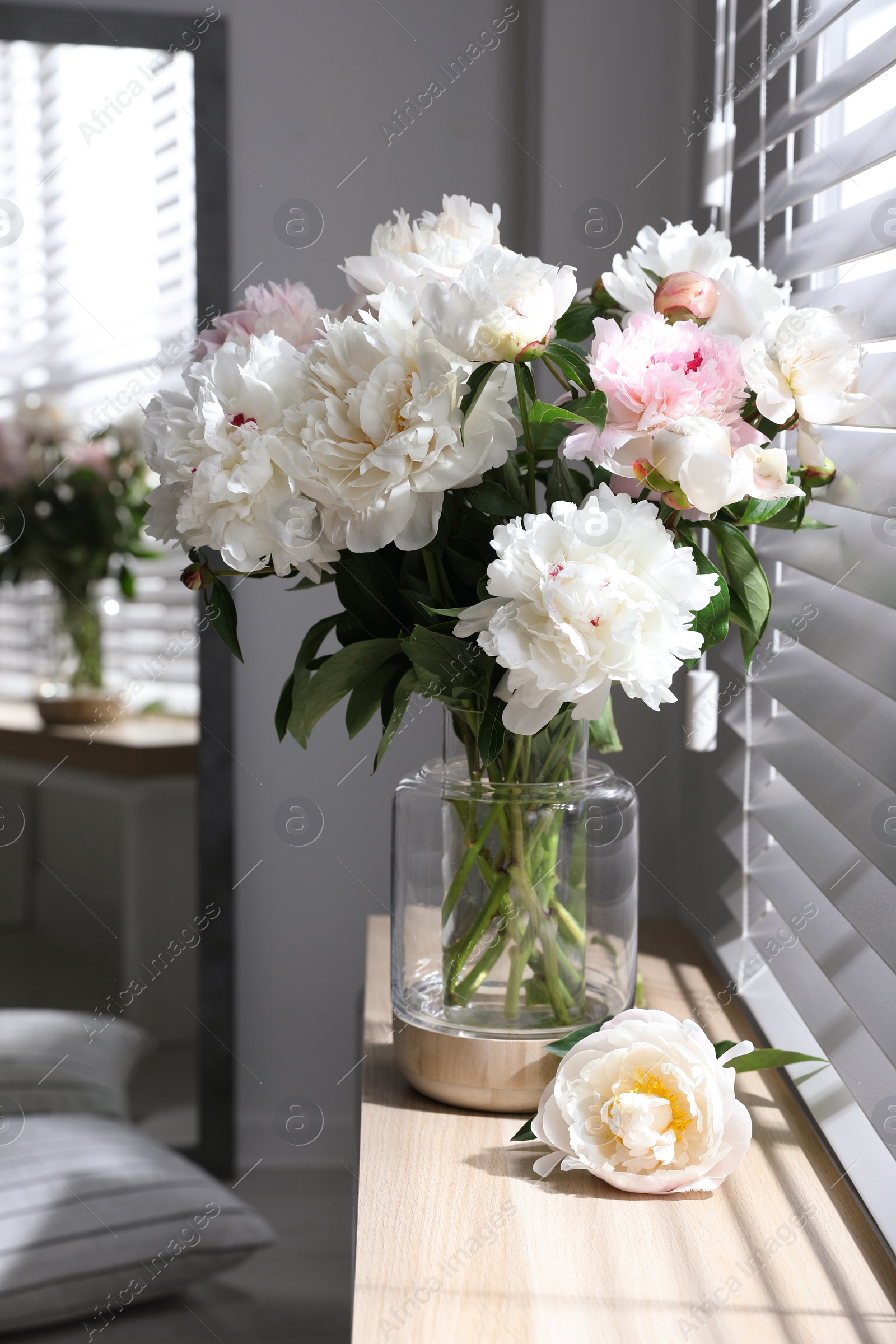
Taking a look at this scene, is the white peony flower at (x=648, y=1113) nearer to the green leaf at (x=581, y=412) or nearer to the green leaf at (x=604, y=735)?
the green leaf at (x=604, y=735)

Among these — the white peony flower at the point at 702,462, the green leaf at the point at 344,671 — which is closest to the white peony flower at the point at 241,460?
the green leaf at the point at 344,671

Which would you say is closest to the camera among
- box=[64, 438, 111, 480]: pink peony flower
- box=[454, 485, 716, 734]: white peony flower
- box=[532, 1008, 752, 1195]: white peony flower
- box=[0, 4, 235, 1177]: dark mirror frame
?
box=[454, 485, 716, 734]: white peony flower

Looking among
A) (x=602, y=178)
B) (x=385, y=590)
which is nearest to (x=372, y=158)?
(x=602, y=178)

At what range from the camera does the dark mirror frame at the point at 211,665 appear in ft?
5.24

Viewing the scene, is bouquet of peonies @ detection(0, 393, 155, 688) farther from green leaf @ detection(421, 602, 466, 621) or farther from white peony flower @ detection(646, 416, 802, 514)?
white peony flower @ detection(646, 416, 802, 514)

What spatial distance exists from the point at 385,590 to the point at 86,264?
1117 millimetres

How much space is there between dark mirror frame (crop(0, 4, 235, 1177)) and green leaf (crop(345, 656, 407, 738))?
0.82m

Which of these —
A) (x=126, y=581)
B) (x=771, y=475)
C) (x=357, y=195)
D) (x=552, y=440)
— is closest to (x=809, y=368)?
(x=771, y=475)

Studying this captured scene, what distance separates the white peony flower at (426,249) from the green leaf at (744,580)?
0.24 meters

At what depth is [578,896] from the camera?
88 centimetres

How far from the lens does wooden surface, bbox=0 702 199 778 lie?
5.55 ft

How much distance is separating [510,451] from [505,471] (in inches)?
2.3

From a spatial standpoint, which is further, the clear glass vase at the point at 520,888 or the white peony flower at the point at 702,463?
the clear glass vase at the point at 520,888

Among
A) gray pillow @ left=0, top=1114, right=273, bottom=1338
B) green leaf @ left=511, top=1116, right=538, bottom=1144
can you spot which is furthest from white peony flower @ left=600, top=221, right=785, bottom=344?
gray pillow @ left=0, top=1114, right=273, bottom=1338
